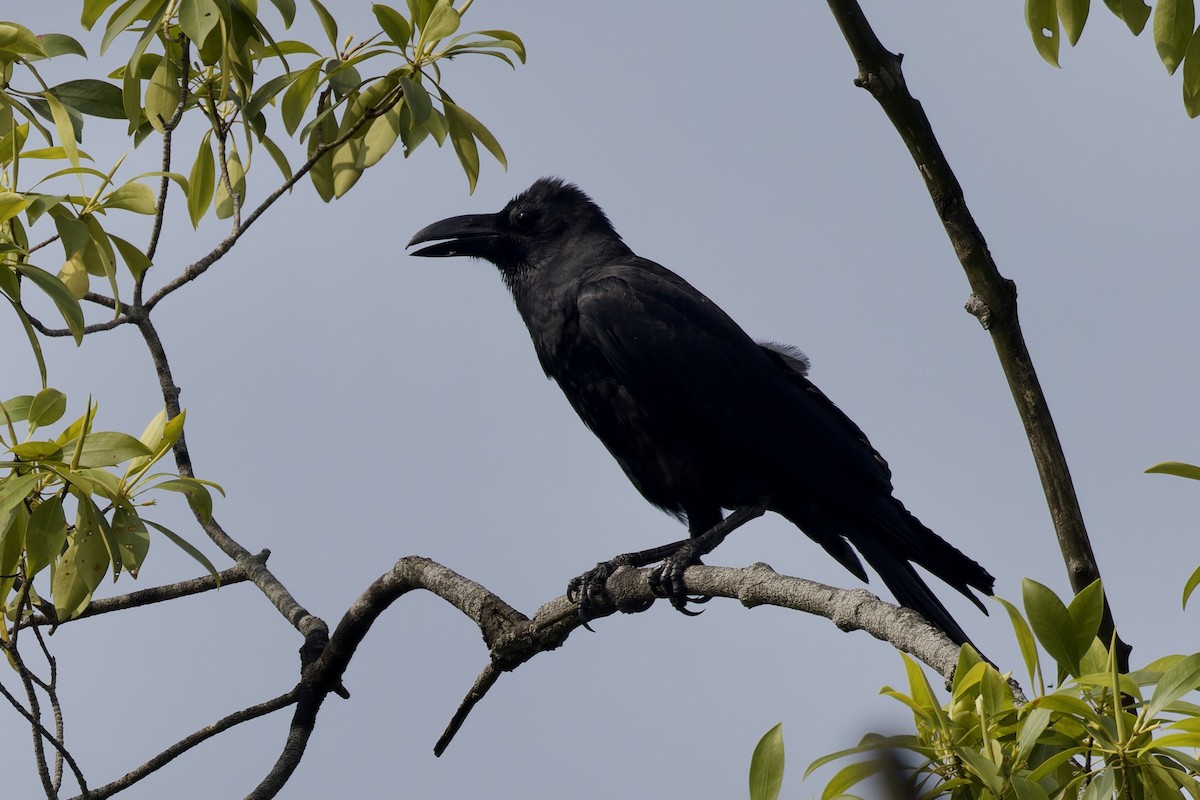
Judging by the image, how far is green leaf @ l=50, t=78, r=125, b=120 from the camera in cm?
293

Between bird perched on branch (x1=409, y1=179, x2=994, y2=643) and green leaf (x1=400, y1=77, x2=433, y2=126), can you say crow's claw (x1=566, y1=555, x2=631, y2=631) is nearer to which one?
bird perched on branch (x1=409, y1=179, x2=994, y2=643)

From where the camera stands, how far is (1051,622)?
Answer: 5.86 ft

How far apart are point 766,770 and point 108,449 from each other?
5.06 feet

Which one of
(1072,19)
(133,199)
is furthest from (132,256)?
(1072,19)

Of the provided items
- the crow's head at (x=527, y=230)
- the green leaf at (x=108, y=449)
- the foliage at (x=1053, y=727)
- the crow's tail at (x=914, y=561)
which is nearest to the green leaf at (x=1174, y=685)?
the foliage at (x=1053, y=727)

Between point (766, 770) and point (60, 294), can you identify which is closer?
point (766, 770)

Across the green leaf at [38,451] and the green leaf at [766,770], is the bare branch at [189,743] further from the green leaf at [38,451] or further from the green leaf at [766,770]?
the green leaf at [766,770]

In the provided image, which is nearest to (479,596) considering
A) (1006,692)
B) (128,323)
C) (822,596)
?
(128,323)

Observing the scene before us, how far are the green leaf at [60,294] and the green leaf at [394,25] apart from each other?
119 cm

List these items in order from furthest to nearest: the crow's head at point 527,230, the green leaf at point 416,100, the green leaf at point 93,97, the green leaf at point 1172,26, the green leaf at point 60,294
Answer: the crow's head at point 527,230, the green leaf at point 416,100, the green leaf at point 93,97, the green leaf at point 60,294, the green leaf at point 1172,26

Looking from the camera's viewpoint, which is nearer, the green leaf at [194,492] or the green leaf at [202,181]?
the green leaf at [194,492]

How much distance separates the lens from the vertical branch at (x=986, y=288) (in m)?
2.42

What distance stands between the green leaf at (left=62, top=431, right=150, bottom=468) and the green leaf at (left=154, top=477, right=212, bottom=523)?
0.35 meters

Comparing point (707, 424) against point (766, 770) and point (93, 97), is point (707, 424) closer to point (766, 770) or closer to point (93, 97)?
point (93, 97)
